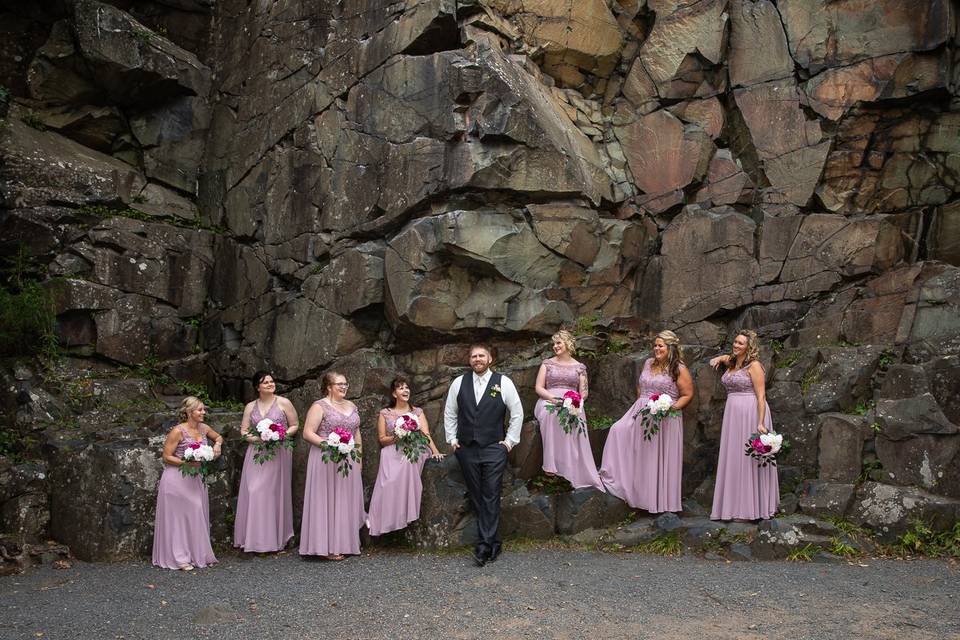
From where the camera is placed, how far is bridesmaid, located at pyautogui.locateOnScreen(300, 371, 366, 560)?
8938mm

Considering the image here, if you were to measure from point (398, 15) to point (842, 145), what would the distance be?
707cm

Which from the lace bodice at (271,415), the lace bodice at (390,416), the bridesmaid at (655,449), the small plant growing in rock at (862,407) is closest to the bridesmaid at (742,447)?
the bridesmaid at (655,449)

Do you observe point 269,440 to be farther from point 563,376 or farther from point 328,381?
point 563,376

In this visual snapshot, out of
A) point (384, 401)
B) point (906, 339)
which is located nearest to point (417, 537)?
point (384, 401)

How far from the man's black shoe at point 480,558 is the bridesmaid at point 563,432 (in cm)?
160

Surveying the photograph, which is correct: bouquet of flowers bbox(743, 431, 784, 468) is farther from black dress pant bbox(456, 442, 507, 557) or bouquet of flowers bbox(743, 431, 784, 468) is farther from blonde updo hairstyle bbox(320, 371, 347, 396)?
blonde updo hairstyle bbox(320, 371, 347, 396)

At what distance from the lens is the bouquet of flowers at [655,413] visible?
29.6 ft

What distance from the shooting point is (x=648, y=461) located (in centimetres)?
938

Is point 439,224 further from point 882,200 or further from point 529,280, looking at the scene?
point 882,200

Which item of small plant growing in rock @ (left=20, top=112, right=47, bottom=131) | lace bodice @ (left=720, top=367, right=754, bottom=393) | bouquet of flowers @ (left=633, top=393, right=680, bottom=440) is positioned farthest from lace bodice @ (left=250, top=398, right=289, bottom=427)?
small plant growing in rock @ (left=20, top=112, right=47, bottom=131)

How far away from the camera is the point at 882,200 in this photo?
11.6m

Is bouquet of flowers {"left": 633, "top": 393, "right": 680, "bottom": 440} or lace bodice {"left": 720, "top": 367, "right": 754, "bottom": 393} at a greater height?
lace bodice {"left": 720, "top": 367, "right": 754, "bottom": 393}

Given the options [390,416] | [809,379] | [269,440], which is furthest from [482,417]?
[809,379]

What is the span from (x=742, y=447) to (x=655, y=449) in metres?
0.99
